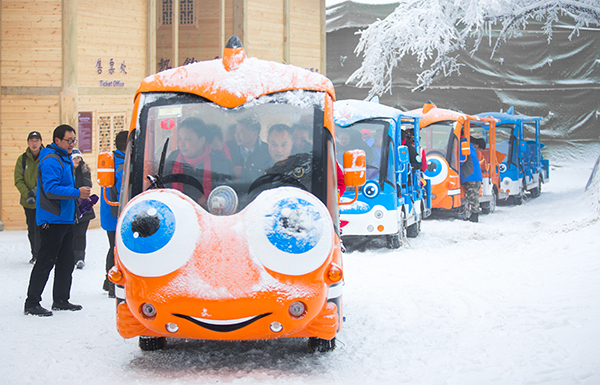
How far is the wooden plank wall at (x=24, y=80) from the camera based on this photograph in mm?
13352

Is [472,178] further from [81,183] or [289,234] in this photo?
[289,234]

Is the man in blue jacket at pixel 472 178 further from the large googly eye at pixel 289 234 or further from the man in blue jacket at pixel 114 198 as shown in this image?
the large googly eye at pixel 289 234

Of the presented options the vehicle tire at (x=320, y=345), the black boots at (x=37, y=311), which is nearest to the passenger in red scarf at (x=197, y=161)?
the vehicle tire at (x=320, y=345)

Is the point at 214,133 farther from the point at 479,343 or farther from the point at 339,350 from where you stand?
the point at 479,343

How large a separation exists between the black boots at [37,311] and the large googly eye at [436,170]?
959 cm

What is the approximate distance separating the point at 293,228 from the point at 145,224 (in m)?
1.00

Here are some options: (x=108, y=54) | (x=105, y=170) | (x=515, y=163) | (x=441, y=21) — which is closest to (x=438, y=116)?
(x=515, y=163)

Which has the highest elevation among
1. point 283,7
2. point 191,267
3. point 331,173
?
point 283,7

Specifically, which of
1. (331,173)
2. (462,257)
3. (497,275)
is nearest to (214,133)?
(331,173)

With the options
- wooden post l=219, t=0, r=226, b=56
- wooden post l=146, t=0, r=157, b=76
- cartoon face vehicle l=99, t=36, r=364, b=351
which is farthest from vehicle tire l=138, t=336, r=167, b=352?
wooden post l=219, t=0, r=226, b=56

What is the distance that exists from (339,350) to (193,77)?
2.49m

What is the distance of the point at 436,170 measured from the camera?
1466cm

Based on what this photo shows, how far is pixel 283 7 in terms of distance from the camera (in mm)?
18531

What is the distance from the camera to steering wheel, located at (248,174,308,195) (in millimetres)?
5098
